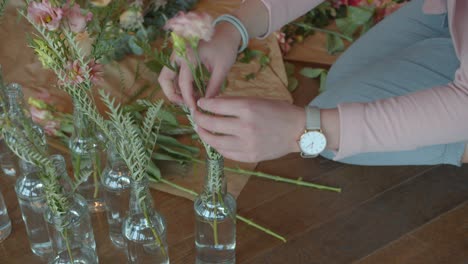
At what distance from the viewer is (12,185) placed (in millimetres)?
1271

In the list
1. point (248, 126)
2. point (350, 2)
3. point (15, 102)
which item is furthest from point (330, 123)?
point (350, 2)

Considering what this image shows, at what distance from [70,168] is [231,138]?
0.59 meters

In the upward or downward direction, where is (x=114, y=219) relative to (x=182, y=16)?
downward

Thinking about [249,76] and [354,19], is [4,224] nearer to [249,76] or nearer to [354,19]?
[249,76]

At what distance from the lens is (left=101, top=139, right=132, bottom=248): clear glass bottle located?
103 cm

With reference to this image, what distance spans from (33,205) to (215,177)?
359mm

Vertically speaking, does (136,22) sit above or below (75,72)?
below

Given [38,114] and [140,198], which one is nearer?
[140,198]

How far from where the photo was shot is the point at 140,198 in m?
0.88

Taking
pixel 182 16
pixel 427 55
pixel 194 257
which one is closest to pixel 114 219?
pixel 194 257

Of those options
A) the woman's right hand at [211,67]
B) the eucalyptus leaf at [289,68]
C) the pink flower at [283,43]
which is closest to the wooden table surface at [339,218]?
the woman's right hand at [211,67]

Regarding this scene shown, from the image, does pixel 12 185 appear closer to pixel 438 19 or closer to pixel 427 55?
pixel 427 55

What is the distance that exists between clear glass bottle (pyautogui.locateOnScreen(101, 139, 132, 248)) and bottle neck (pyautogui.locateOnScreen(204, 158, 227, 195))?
0.19m

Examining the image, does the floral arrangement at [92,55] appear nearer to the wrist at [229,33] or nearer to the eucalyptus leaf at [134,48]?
the wrist at [229,33]
